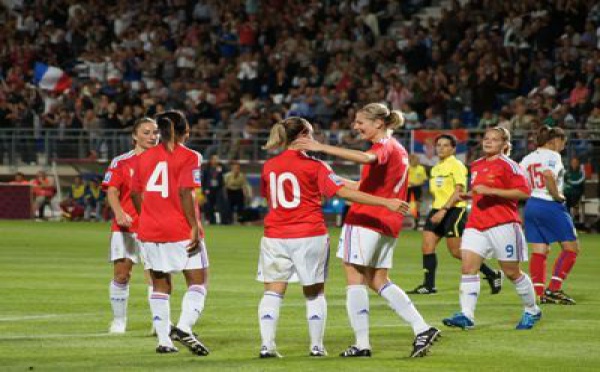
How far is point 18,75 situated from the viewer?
1715 inches

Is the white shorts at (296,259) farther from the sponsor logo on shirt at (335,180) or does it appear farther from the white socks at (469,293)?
the white socks at (469,293)

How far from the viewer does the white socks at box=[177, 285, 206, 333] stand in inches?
432

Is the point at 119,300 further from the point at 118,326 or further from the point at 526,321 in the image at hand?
the point at 526,321

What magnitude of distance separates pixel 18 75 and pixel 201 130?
923cm

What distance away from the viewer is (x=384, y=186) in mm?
10867

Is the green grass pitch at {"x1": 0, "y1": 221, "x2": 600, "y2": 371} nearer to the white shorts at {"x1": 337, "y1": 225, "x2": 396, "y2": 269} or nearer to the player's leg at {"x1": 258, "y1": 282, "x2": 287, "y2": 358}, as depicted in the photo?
the player's leg at {"x1": 258, "y1": 282, "x2": 287, "y2": 358}

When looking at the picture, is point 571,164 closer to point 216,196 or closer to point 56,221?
point 216,196

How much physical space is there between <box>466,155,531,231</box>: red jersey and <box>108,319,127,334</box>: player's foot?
3.56 meters

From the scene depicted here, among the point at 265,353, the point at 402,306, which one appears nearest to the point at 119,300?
the point at 265,353

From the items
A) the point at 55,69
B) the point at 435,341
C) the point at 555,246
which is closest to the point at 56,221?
the point at 55,69

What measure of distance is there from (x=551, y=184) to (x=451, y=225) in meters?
1.88

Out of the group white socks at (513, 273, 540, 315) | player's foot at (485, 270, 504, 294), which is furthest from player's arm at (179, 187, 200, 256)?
player's foot at (485, 270, 504, 294)

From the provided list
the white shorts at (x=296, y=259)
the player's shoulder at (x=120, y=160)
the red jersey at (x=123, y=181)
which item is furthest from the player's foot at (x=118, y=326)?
the white shorts at (x=296, y=259)

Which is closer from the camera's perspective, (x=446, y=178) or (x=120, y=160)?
(x=120, y=160)
